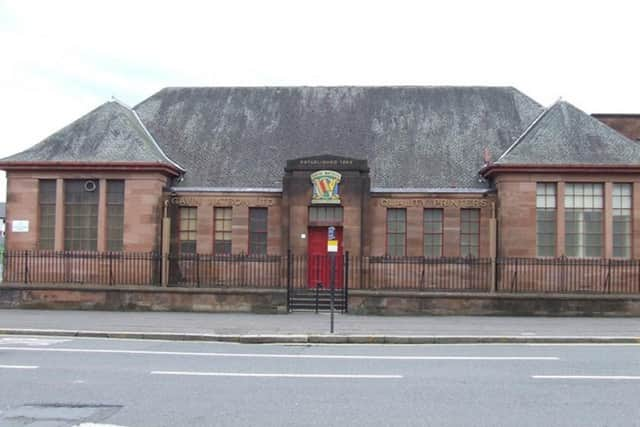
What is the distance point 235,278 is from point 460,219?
8.53 m

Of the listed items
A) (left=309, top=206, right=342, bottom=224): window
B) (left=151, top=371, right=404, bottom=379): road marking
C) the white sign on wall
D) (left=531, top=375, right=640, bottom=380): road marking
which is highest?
(left=309, top=206, right=342, bottom=224): window

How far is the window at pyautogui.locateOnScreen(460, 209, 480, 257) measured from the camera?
25.4 meters

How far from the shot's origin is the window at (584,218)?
79.2 feet

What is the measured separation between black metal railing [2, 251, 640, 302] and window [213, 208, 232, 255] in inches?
38.4

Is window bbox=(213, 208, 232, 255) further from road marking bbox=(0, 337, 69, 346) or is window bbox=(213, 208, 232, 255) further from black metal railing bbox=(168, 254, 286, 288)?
road marking bbox=(0, 337, 69, 346)

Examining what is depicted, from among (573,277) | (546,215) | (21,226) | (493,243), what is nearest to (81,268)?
(21,226)

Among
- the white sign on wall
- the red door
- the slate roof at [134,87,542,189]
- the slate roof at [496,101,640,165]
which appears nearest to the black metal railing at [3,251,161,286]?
the white sign on wall

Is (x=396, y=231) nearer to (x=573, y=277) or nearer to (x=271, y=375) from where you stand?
(x=573, y=277)

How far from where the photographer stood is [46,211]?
2494cm

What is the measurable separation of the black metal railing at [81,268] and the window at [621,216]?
16.1m

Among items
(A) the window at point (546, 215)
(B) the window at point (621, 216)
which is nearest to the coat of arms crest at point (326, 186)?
(A) the window at point (546, 215)

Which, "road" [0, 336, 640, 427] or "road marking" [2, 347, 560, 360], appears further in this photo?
"road marking" [2, 347, 560, 360]

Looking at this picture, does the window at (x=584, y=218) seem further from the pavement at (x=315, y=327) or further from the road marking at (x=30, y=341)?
the road marking at (x=30, y=341)

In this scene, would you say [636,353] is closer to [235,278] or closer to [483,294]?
[483,294]
